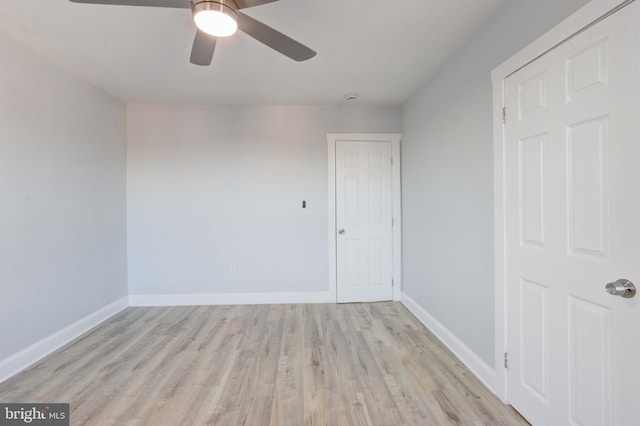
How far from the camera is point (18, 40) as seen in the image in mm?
2191

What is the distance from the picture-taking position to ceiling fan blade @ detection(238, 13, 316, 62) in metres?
1.54

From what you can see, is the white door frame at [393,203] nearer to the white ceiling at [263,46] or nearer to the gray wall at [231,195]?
the gray wall at [231,195]

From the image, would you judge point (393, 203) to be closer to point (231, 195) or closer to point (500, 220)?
point (500, 220)

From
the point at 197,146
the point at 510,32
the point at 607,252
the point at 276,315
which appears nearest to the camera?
the point at 607,252

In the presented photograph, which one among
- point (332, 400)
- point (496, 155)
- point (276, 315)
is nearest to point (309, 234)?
point (276, 315)

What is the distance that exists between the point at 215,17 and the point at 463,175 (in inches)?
78.3

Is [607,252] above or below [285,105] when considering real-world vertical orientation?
below

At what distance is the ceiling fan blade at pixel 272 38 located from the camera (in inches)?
60.6

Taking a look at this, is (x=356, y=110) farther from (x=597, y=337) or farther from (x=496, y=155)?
(x=597, y=337)

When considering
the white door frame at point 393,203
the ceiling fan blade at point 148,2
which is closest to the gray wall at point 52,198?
the ceiling fan blade at point 148,2

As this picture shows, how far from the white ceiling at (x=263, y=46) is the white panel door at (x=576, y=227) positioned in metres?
0.79

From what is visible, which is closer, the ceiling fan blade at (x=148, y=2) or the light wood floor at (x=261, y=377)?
the ceiling fan blade at (x=148, y=2)

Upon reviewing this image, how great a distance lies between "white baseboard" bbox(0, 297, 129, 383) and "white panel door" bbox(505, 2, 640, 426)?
348 centimetres

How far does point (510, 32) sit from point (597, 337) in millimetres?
1710
